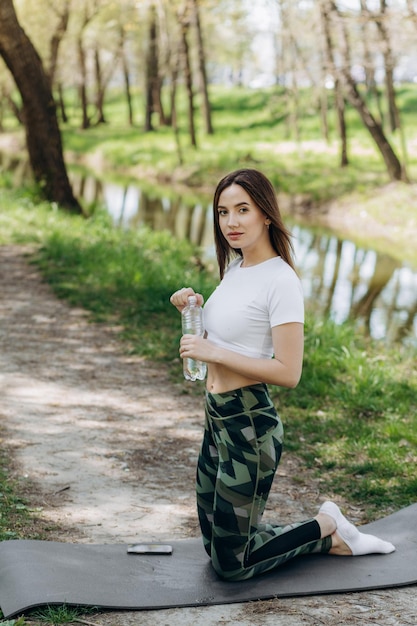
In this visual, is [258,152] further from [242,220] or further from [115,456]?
[242,220]

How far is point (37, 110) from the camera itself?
1571cm

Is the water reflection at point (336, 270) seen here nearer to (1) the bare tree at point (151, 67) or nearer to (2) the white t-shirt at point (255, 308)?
(2) the white t-shirt at point (255, 308)

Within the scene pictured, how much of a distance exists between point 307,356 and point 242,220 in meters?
4.75

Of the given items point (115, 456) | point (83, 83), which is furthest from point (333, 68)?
point (83, 83)

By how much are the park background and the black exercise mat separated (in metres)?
0.55

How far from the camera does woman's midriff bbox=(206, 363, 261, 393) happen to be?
3.74 m

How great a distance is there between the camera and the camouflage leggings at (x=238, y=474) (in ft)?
12.4

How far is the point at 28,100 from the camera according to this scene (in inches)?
614

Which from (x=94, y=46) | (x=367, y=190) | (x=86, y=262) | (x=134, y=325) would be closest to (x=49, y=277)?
(x=86, y=262)

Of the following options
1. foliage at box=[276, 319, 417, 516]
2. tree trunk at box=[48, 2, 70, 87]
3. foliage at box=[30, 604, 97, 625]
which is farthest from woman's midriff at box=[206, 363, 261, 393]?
tree trunk at box=[48, 2, 70, 87]

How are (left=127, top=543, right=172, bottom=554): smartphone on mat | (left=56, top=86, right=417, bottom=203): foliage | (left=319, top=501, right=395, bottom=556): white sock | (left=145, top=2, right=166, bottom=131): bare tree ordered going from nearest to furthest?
(left=319, top=501, right=395, bottom=556): white sock → (left=127, top=543, right=172, bottom=554): smartphone on mat → (left=56, top=86, right=417, bottom=203): foliage → (left=145, top=2, right=166, bottom=131): bare tree

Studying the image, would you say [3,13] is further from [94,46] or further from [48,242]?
[94,46]

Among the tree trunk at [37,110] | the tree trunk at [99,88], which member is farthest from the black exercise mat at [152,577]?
the tree trunk at [99,88]

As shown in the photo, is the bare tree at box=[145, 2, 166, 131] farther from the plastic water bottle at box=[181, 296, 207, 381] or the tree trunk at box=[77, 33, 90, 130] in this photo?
the plastic water bottle at box=[181, 296, 207, 381]
